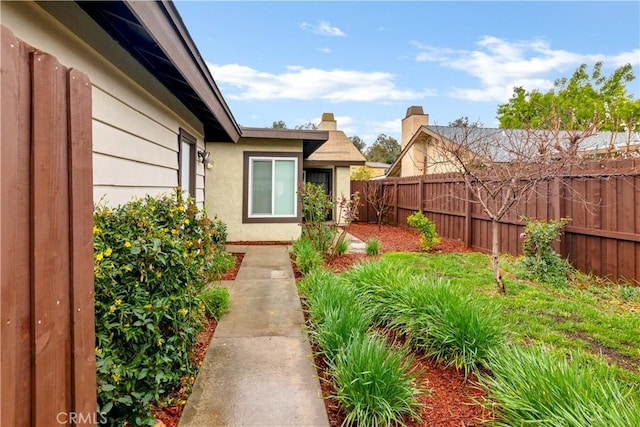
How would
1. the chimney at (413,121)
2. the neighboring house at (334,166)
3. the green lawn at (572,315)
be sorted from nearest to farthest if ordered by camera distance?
the green lawn at (572,315) < the neighboring house at (334,166) < the chimney at (413,121)

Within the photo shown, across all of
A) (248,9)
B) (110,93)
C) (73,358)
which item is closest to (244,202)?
(248,9)

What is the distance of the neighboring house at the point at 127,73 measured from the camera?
2.35 metres

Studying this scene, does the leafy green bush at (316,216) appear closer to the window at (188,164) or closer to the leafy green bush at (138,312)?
the window at (188,164)

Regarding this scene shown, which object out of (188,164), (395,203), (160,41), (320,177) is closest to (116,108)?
(160,41)

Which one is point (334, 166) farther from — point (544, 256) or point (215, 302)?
point (215, 302)

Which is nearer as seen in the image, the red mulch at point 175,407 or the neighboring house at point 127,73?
the red mulch at point 175,407

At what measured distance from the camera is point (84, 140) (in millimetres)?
1377

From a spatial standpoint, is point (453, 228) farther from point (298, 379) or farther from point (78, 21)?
point (78, 21)

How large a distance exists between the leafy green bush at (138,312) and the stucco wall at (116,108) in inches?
31.8

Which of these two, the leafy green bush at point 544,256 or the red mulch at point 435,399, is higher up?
the leafy green bush at point 544,256

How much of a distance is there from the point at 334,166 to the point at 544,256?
8944 millimetres

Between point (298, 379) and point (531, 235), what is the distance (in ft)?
16.6

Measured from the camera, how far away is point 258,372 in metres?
2.68

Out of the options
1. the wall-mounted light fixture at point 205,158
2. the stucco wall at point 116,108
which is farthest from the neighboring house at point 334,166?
the stucco wall at point 116,108
